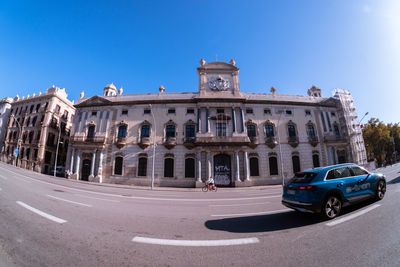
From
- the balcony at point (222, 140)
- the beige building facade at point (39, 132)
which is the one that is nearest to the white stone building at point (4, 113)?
the beige building facade at point (39, 132)

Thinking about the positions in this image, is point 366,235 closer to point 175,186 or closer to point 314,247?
point 314,247

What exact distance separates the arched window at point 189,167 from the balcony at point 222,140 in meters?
2.70

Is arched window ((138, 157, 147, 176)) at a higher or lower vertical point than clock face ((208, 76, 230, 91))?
lower

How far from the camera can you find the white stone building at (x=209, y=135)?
62.6 ft

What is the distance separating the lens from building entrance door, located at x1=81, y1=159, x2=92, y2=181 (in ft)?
67.3

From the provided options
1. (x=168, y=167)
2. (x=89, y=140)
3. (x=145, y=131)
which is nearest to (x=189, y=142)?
(x=168, y=167)

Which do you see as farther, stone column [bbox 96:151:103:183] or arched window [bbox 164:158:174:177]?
stone column [bbox 96:151:103:183]

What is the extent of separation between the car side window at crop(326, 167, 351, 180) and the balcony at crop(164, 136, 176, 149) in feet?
55.1

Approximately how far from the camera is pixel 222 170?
62.5 ft

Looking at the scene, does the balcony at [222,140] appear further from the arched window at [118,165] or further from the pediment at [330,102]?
A: the pediment at [330,102]

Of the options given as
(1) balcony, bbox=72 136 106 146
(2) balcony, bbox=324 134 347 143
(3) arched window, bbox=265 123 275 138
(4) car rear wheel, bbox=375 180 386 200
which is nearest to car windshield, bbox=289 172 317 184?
(4) car rear wheel, bbox=375 180 386 200

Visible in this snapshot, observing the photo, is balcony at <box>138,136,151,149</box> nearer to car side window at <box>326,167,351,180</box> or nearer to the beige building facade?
the beige building facade

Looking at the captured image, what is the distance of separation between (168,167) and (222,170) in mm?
7253

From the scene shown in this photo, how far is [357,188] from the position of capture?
16.0 feet
